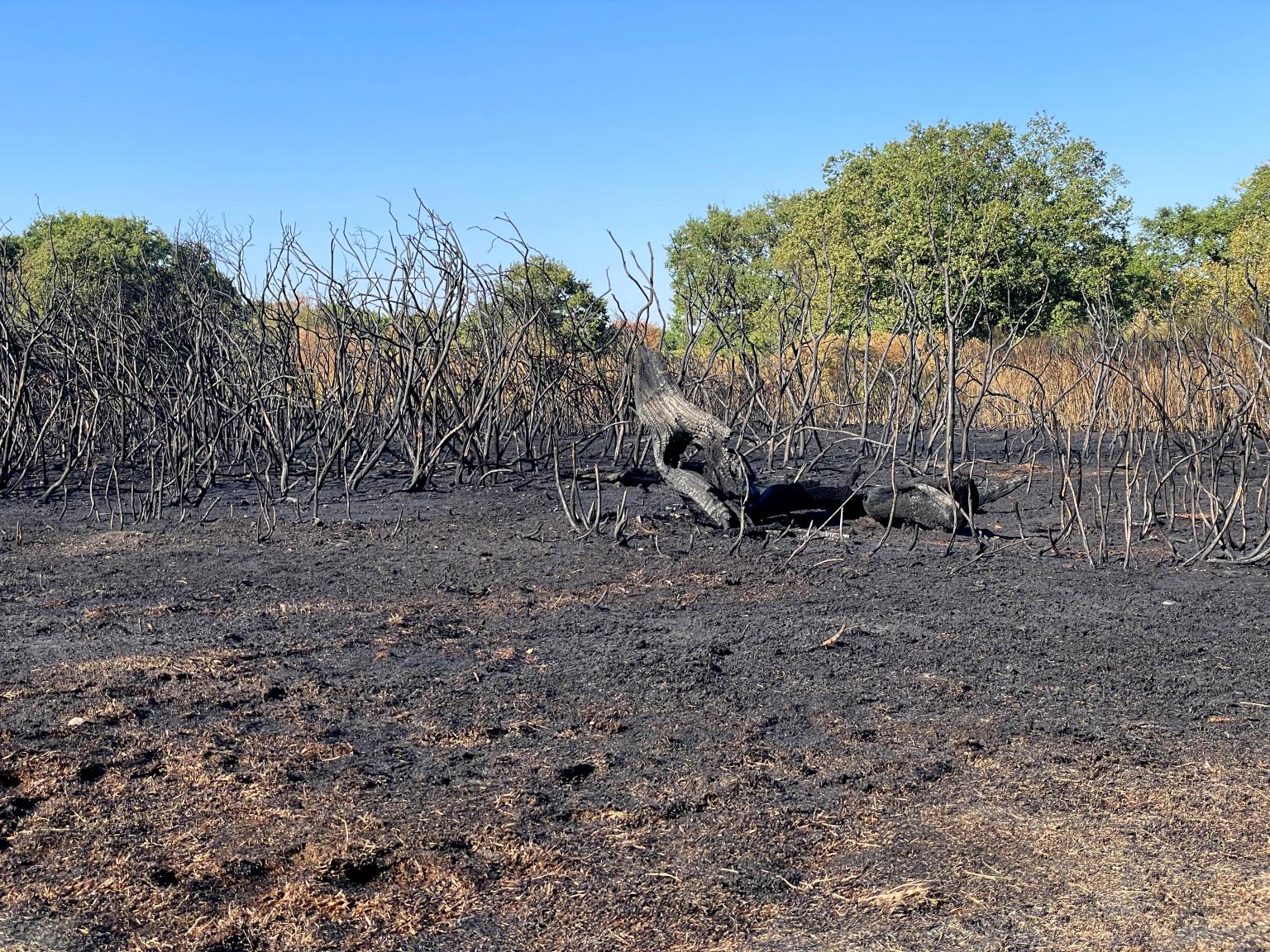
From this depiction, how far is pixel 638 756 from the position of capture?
10.1 ft

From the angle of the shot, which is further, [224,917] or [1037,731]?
[1037,731]

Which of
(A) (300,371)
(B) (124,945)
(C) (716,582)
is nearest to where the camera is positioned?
(B) (124,945)

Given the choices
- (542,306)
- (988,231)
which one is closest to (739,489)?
(542,306)

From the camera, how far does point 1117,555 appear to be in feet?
18.5

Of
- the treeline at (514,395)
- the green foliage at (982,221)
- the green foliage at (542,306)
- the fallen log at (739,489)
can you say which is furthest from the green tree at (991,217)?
the fallen log at (739,489)

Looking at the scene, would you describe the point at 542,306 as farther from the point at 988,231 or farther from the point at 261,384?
the point at 988,231

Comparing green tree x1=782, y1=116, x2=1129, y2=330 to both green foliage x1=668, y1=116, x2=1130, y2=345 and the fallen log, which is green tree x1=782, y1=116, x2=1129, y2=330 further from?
the fallen log

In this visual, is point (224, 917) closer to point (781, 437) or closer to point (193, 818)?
point (193, 818)

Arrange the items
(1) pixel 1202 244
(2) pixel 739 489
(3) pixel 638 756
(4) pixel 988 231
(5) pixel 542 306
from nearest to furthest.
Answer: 1. (3) pixel 638 756
2. (2) pixel 739 489
3. (5) pixel 542 306
4. (4) pixel 988 231
5. (1) pixel 1202 244

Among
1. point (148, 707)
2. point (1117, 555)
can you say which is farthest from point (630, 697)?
point (1117, 555)

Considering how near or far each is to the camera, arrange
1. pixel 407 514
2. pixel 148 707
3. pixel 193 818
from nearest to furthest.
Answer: pixel 193 818
pixel 148 707
pixel 407 514

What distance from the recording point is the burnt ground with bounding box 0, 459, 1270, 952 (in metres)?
2.23

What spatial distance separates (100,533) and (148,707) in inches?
135

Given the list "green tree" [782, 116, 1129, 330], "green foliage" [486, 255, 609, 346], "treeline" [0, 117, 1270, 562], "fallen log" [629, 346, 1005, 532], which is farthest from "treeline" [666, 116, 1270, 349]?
"fallen log" [629, 346, 1005, 532]
